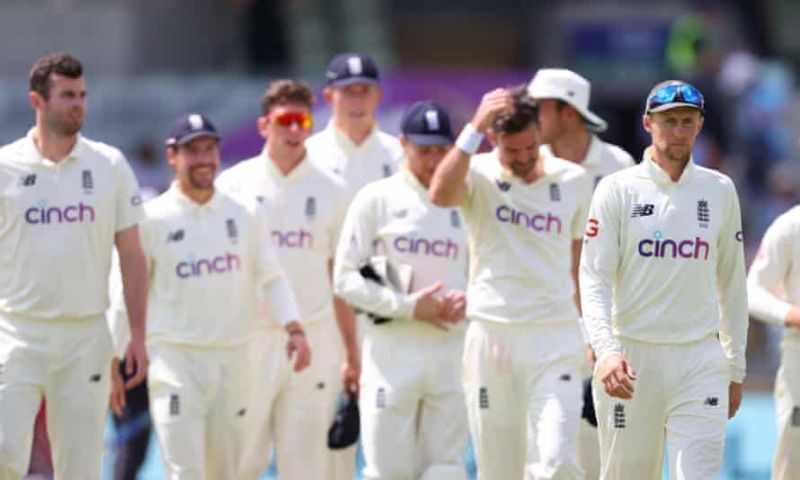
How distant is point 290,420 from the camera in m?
12.7

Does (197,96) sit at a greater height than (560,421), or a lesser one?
greater

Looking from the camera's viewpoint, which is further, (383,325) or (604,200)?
(383,325)

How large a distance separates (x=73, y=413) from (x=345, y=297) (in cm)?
171

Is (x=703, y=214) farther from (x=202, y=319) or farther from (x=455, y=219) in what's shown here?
(x=202, y=319)

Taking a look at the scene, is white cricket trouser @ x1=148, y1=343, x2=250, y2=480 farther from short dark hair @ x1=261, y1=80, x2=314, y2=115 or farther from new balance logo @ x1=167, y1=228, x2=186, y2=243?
short dark hair @ x1=261, y1=80, x2=314, y2=115

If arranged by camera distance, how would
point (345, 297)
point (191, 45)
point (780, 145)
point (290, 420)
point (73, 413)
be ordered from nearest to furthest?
point (73, 413) < point (345, 297) < point (290, 420) < point (780, 145) < point (191, 45)

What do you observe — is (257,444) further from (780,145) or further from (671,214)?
(780,145)

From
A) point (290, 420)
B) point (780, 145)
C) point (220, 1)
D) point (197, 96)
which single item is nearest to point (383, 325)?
point (290, 420)

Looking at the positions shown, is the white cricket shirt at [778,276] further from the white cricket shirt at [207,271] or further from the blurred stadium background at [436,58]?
the blurred stadium background at [436,58]

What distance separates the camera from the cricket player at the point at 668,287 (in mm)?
9789

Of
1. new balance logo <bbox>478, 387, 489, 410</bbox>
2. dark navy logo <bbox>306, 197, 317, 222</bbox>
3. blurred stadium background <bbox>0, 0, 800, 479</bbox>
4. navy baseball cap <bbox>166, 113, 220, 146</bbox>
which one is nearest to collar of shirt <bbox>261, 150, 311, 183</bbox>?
dark navy logo <bbox>306, 197, 317, 222</bbox>

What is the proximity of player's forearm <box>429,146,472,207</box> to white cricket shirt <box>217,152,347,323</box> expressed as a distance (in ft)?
6.11

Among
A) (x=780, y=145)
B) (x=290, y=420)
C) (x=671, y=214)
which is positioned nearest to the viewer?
(x=671, y=214)

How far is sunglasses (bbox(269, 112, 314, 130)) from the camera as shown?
12.9 meters
